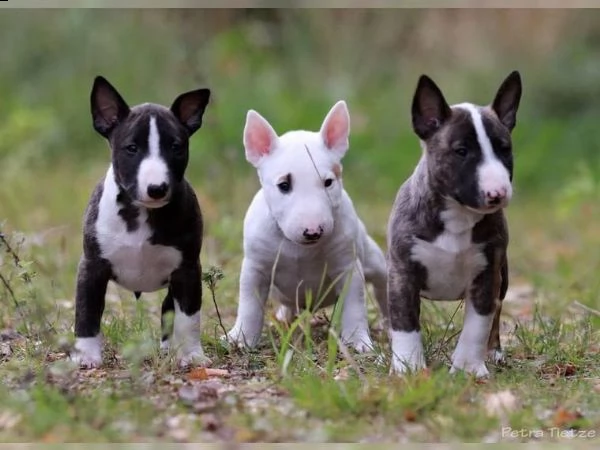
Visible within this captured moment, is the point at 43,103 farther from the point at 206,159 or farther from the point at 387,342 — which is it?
the point at 387,342

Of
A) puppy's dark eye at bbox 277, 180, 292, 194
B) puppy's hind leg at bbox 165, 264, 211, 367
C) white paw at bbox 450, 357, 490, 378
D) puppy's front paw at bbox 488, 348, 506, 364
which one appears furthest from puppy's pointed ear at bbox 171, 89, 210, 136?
puppy's front paw at bbox 488, 348, 506, 364

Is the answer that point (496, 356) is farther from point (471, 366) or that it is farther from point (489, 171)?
point (489, 171)

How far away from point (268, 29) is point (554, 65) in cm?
369

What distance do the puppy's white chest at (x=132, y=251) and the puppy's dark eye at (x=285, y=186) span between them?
0.61m

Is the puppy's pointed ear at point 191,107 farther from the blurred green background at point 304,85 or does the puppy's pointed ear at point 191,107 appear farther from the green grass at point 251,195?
the blurred green background at point 304,85

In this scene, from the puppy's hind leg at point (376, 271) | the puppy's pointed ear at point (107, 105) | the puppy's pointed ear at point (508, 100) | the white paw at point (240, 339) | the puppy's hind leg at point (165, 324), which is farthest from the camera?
the puppy's hind leg at point (376, 271)

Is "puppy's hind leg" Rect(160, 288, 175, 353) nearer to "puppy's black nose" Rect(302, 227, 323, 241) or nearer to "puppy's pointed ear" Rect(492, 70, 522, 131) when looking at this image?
"puppy's black nose" Rect(302, 227, 323, 241)

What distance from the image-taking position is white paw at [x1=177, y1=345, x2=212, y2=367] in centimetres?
550

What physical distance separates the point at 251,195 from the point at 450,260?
4.95 metres

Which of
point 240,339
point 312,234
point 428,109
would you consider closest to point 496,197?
point 428,109

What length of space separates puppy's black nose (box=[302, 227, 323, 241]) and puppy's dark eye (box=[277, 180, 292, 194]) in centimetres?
28

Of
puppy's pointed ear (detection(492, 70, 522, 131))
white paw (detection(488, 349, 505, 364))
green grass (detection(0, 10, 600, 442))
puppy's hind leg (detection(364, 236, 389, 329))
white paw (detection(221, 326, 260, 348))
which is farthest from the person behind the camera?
puppy's hind leg (detection(364, 236, 389, 329))

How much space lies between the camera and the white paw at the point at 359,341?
5.86m

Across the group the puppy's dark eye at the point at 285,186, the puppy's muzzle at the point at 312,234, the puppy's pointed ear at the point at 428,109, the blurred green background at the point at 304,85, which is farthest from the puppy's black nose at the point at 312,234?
the blurred green background at the point at 304,85
